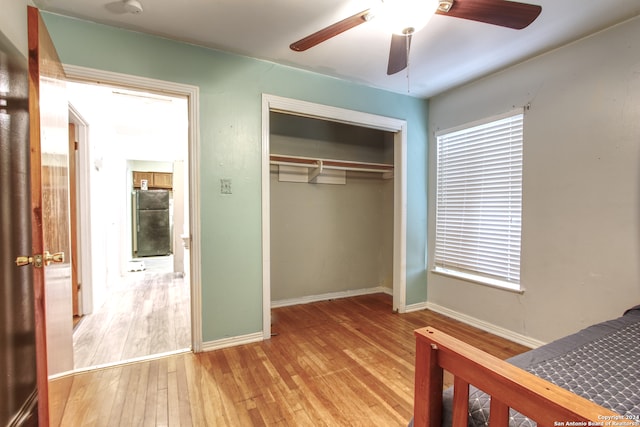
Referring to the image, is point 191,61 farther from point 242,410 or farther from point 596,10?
point 596,10

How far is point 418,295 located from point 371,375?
1588 millimetres

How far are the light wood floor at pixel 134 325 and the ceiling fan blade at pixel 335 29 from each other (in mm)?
2533

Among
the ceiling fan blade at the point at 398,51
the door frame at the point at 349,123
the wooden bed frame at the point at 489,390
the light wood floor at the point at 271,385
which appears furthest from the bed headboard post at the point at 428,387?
the door frame at the point at 349,123

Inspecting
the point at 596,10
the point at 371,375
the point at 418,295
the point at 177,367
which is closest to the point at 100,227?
the point at 177,367

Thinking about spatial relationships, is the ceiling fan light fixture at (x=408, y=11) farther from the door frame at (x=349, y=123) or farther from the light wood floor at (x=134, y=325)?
the light wood floor at (x=134, y=325)

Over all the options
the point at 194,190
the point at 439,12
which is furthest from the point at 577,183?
the point at 194,190

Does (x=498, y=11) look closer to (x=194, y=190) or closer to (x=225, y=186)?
(x=225, y=186)

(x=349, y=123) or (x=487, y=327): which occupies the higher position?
(x=349, y=123)

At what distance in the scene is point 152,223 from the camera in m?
7.62

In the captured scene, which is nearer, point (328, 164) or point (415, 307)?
point (415, 307)

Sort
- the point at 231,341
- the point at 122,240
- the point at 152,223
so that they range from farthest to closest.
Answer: the point at 152,223 → the point at 122,240 → the point at 231,341

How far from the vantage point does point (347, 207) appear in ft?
12.9

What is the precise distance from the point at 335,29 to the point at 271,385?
7.18ft

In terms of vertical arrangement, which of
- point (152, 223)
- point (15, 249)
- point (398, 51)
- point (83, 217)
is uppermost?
point (398, 51)
